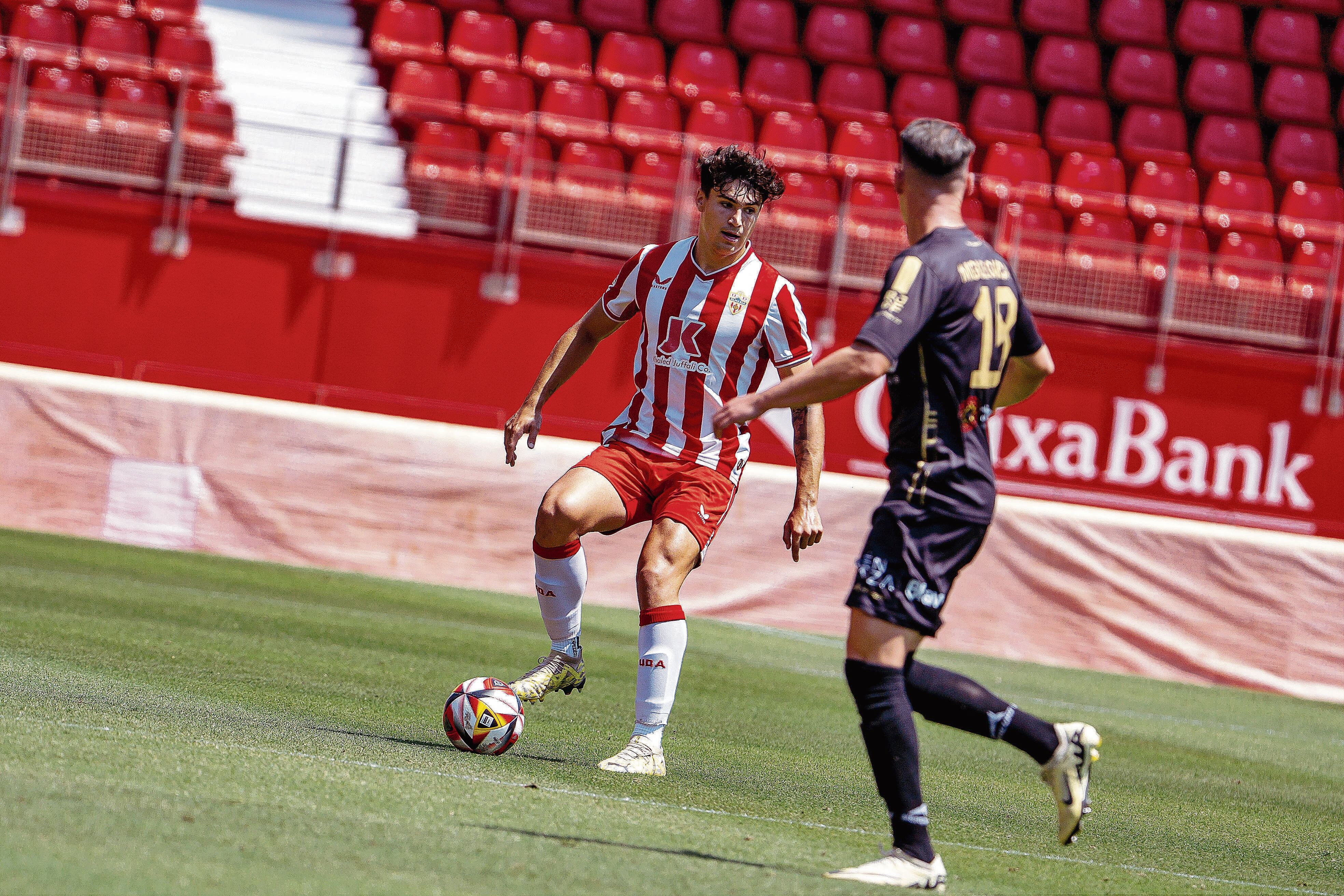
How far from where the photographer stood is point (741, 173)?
5.75m

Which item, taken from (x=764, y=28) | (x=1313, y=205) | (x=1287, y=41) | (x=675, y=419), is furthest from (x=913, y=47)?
(x=675, y=419)

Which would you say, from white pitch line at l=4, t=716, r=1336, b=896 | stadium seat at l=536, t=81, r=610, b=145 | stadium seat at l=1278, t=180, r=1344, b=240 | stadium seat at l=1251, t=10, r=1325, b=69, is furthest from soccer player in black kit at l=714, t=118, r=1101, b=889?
stadium seat at l=1251, t=10, r=1325, b=69

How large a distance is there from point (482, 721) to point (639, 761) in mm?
567

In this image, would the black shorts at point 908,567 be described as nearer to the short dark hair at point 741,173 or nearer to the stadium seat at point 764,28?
the short dark hair at point 741,173

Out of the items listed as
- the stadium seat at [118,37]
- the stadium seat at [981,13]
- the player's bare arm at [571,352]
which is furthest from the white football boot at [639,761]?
the stadium seat at [981,13]

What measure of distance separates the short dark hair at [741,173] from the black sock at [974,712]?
7.29 feet

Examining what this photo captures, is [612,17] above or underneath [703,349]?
above

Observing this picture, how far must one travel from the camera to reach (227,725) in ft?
17.4

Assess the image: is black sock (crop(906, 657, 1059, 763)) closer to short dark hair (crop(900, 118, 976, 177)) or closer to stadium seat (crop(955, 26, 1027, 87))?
short dark hair (crop(900, 118, 976, 177))

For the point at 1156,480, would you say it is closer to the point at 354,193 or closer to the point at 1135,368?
the point at 1135,368

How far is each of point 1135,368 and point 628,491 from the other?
31.8 ft

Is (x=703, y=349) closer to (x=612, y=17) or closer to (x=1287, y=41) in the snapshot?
(x=612, y=17)

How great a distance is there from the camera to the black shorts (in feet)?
13.3

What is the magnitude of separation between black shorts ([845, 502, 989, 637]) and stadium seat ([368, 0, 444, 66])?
1401cm
